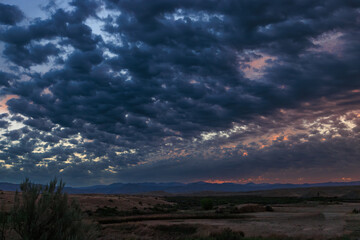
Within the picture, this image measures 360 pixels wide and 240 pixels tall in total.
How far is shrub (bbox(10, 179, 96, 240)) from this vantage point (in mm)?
9125

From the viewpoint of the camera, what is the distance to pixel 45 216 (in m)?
9.42

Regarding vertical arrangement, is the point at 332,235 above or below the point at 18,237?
below

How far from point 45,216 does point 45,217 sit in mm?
36

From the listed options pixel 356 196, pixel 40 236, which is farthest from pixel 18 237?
pixel 356 196

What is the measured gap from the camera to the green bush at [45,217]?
29.9 feet

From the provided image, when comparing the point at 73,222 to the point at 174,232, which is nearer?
the point at 73,222

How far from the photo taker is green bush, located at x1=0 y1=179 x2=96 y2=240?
912 cm

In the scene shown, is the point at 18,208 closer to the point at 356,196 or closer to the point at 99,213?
the point at 99,213

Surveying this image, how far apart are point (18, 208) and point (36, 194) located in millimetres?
680

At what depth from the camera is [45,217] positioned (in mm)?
9398

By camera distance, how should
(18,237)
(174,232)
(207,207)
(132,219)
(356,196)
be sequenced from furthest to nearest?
(356,196), (207,207), (132,219), (174,232), (18,237)

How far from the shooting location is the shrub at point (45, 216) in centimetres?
912

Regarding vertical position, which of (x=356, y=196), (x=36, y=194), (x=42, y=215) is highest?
(x=36, y=194)

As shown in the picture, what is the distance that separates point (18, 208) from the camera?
30.8 ft
